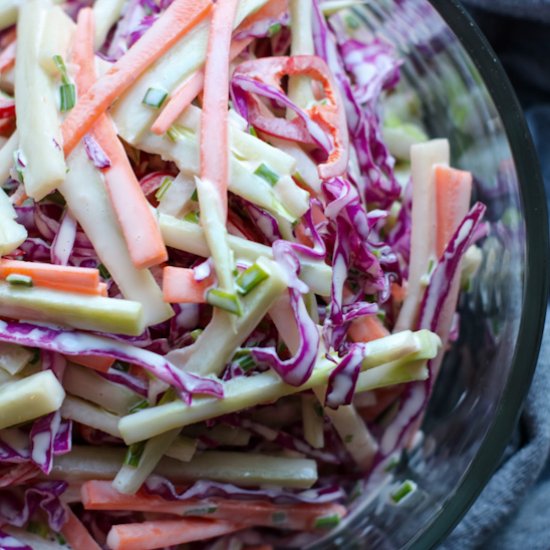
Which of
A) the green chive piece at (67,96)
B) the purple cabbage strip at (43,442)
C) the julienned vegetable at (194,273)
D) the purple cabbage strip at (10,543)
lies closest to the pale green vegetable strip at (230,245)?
the julienned vegetable at (194,273)

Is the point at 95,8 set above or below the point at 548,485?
above

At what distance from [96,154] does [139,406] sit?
1.25ft

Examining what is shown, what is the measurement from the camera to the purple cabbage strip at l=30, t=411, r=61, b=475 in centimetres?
121

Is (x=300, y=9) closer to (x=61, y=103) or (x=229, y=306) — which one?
(x=61, y=103)

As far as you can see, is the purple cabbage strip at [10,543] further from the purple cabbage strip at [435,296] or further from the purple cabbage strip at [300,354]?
the purple cabbage strip at [435,296]

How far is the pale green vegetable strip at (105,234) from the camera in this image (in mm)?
1180

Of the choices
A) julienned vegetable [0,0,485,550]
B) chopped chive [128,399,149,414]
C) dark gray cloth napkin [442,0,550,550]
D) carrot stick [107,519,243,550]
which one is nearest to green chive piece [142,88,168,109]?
julienned vegetable [0,0,485,550]

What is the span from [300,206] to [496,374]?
516 millimetres

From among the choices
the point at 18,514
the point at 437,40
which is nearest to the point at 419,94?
the point at 437,40

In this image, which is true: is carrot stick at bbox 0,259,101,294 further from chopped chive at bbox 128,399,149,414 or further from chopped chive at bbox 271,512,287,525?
chopped chive at bbox 271,512,287,525

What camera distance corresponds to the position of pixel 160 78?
1246 millimetres

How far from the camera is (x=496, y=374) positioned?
1467 millimetres

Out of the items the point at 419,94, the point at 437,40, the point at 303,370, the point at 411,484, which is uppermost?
the point at 437,40

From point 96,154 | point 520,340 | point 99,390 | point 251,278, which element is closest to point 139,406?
point 99,390
